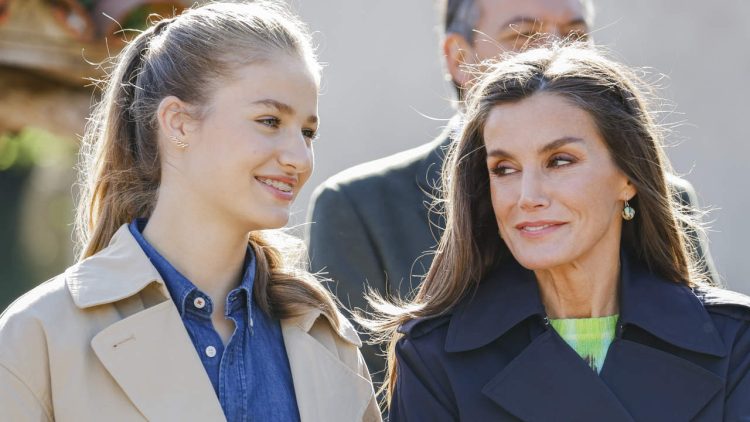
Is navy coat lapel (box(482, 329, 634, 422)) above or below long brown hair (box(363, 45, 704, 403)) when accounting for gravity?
below

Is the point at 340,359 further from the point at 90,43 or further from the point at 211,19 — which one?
the point at 90,43

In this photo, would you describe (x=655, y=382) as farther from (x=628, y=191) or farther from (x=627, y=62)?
(x=627, y=62)

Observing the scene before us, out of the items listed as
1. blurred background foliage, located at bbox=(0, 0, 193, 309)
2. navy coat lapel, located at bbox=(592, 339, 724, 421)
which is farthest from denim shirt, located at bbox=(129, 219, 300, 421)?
blurred background foliage, located at bbox=(0, 0, 193, 309)

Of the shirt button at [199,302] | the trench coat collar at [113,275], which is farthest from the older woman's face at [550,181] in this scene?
the trench coat collar at [113,275]

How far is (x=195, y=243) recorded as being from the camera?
3139 millimetres

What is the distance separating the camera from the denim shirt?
3033 millimetres

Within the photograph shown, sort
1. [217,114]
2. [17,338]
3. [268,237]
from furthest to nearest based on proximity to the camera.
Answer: [268,237], [217,114], [17,338]

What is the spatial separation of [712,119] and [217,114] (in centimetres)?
428

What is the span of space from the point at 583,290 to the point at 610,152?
338 mm

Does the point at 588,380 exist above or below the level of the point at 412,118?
below

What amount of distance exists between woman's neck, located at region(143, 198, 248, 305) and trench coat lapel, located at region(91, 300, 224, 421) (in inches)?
6.1

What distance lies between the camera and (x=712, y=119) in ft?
22.6

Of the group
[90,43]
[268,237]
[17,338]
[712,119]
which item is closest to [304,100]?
[268,237]

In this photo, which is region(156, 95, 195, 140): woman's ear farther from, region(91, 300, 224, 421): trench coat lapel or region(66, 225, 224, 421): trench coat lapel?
region(91, 300, 224, 421): trench coat lapel
